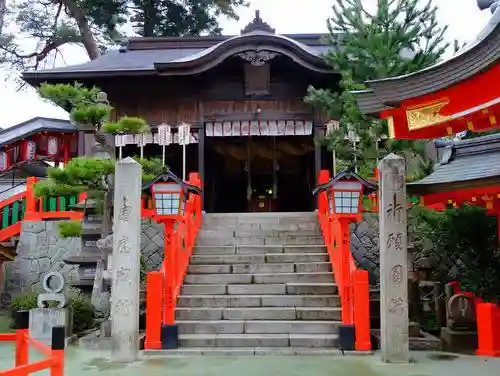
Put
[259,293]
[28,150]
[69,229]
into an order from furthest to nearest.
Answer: [28,150]
[69,229]
[259,293]

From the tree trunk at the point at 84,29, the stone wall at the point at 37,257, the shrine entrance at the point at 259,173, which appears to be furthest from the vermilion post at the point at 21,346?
the tree trunk at the point at 84,29

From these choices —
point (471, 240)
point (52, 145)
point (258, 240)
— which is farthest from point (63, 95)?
point (52, 145)

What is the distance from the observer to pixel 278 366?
7.52m

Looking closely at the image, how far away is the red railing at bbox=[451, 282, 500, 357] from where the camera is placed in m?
8.25

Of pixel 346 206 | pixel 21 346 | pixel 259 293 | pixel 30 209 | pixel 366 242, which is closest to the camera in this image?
pixel 21 346

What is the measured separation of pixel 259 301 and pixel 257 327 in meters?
0.65

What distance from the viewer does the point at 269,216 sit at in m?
12.7

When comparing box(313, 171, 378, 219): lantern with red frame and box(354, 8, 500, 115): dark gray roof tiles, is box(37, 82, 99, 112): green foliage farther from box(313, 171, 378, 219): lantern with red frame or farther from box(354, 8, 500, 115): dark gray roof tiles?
box(354, 8, 500, 115): dark gray roof tiles

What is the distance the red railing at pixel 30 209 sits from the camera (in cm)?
1350

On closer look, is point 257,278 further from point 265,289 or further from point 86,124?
point 86,124

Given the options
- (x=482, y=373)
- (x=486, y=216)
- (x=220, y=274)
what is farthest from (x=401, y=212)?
(x=220, y=274)

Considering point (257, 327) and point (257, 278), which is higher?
point (257, 278)

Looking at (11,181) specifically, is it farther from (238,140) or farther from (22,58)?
(22,58)

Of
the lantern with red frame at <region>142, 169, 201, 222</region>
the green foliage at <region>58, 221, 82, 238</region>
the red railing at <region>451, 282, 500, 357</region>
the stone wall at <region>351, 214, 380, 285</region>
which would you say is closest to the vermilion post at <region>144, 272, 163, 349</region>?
the lantern with red frame at <region>142, 169, 201, 222</region>
